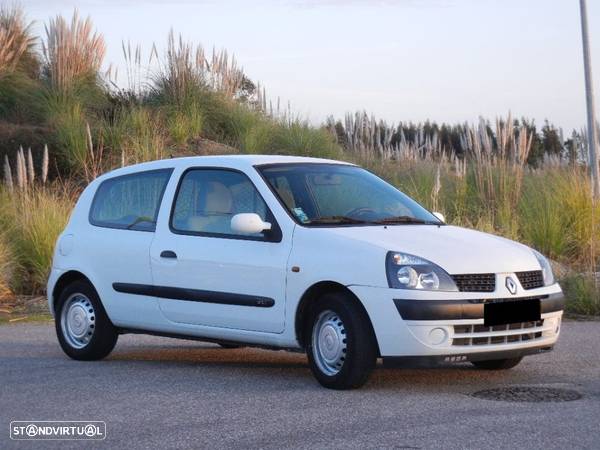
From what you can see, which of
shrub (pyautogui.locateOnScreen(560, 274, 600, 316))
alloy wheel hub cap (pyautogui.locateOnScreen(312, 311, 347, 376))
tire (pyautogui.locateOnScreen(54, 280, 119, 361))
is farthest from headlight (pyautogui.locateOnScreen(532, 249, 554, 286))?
shrub (pyautogui.locateOnScreen(560, 274, 600, 316))

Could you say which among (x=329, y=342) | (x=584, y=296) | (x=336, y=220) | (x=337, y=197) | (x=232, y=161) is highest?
(x=232, y=161)

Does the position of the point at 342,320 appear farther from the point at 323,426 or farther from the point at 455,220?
the point at 455,220

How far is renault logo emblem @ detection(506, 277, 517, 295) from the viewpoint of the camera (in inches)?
306

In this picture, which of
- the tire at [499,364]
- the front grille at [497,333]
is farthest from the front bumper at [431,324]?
the tire at [499,364]

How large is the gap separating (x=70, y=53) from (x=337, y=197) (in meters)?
15.4

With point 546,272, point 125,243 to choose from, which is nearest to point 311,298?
point 546,272

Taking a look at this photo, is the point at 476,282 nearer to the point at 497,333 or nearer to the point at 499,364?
the point at 497,333

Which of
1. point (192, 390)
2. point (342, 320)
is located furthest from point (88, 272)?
point (342, 320)

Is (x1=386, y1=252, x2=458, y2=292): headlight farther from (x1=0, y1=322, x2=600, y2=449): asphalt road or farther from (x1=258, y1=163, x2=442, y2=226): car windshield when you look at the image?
(x1=258, y1=163, x2=442, y2=226): car windshield

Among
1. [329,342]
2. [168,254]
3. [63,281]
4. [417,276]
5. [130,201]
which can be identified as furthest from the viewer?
[63,281]

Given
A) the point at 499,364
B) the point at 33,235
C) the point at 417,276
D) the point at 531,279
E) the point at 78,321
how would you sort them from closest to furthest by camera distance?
the point at 417,276
the point at 531,279
the point at 499,364
the point at 78,321
the point at 33,235

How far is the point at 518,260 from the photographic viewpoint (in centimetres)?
798

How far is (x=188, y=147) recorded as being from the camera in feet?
72.2

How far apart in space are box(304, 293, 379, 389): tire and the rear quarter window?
190 cm
